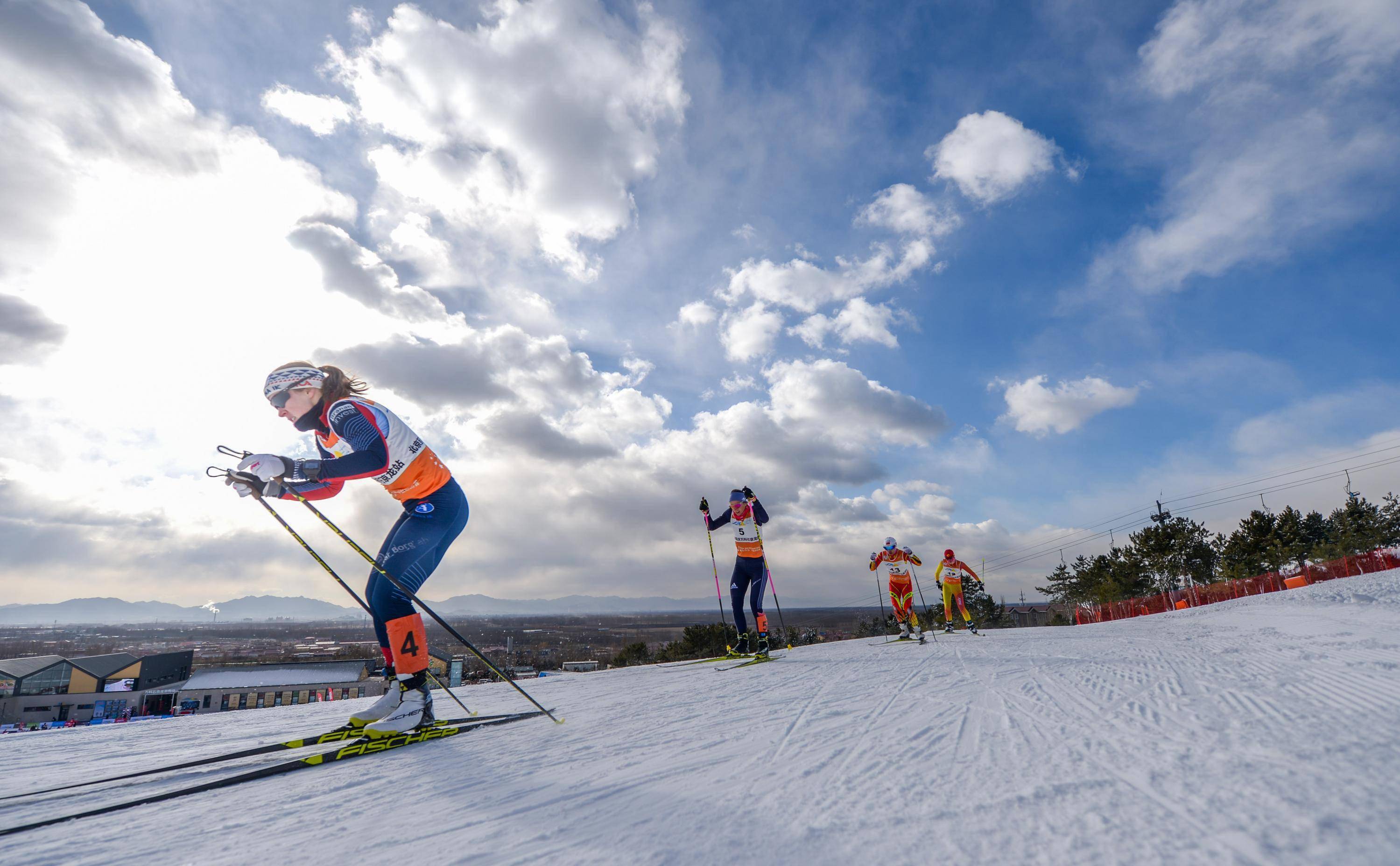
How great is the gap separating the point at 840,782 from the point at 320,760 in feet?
8.01

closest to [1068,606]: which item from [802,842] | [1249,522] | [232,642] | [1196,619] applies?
[1249,522]

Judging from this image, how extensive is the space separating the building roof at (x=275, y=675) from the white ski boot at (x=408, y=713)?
44.9 metres

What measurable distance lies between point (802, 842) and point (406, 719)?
2.66 metres

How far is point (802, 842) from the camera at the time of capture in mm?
1461

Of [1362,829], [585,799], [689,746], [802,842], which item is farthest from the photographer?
[689,746]

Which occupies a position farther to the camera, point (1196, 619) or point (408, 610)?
point (1196, 619)

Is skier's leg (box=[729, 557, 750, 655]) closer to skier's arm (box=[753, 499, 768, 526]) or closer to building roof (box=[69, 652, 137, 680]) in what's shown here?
skier's arm (box=[753, 499, 768, 526])

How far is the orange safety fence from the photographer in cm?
2120

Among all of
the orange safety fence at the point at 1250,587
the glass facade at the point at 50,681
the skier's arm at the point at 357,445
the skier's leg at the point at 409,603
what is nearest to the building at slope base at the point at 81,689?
the glass facade at the point at 50,681

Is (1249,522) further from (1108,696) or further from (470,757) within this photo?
(470,757)

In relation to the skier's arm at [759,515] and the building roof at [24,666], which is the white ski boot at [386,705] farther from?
the building roof at [24,666]

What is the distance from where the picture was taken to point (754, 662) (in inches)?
271

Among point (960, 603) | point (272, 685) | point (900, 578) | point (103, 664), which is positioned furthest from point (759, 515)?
point (103, 664)

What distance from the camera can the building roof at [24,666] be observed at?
3030cm
